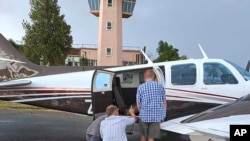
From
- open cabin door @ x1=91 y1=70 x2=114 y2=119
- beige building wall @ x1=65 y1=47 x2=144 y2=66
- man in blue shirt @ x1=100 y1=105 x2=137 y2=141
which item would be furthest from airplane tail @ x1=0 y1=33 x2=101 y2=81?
beige building wall @ x1=65 y1=47 x2=144 y2=66

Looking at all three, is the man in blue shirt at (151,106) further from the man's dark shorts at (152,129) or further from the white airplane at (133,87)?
the white airplane at (133,87)

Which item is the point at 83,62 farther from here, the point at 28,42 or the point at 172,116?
the point at 172,116

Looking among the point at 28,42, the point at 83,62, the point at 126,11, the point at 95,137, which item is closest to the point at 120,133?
the point at 95,137

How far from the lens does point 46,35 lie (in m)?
31.1

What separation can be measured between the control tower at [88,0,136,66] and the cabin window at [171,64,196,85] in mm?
33936

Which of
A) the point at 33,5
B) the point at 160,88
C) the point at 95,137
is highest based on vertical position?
the point at 33,5

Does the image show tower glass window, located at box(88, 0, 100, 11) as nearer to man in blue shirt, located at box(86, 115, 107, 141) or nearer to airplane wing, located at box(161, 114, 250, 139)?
man in blue shirt, located at box(86, 115, 107, 141)

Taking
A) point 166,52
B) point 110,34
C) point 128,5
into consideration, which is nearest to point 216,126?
point 166,52

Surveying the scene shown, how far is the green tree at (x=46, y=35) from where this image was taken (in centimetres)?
3072

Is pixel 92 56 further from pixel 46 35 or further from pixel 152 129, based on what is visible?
pixel 152 129

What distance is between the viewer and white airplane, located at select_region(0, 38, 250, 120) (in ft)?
32.7

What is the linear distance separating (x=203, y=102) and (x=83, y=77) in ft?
9.73

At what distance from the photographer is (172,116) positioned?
33.0 ft

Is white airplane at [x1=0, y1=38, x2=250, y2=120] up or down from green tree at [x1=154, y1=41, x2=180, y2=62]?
down
